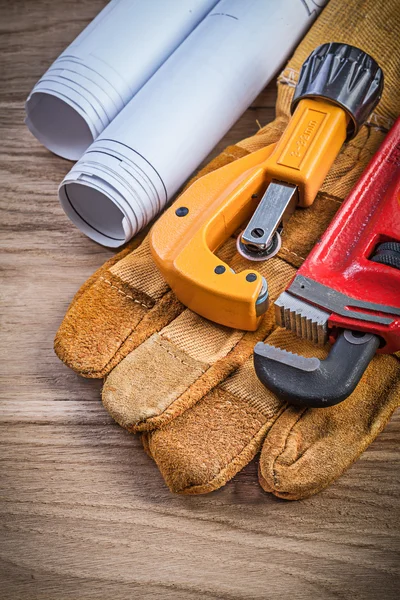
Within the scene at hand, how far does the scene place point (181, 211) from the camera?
3.73ft

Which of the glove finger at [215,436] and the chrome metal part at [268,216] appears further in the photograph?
the chrome metal part at [268,216]

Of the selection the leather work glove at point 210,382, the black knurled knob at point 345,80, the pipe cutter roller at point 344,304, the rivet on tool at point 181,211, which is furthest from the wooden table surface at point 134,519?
the black knurled knob at point 345,80

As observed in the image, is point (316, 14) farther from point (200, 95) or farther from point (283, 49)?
Result: point (200, 95)

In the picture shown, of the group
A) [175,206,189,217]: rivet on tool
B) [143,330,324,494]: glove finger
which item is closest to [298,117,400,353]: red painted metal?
[143,330,324,494]: glove finger

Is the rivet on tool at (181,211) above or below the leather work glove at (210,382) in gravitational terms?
above

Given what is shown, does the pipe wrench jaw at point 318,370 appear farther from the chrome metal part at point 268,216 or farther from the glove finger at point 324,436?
the chrome metal part at point 268,216

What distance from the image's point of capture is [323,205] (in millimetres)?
1225

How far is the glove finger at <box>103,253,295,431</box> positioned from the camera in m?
1.02

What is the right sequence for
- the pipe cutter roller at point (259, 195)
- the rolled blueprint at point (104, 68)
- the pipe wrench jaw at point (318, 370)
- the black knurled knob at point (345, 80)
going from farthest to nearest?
the rolled blueprint at point (104, 68) → the black knurled knob at point (345, 80) → the pipe cutter roller at point (259, 195) → the pipe wrench jaw at point (318, 370)

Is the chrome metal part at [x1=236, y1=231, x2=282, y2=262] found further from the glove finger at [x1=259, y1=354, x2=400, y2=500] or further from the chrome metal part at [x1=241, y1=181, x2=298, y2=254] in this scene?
the glove finger at [x1=259, y1=354, x2=400, y2=500]

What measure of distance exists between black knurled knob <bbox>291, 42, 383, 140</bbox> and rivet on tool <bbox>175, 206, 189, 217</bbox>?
27 cm

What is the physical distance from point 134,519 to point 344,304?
0.42 meters

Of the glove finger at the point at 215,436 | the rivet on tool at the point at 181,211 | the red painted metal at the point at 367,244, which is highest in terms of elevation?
the red painted metal at the point at 367,244

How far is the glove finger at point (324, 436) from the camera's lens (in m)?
0.98
